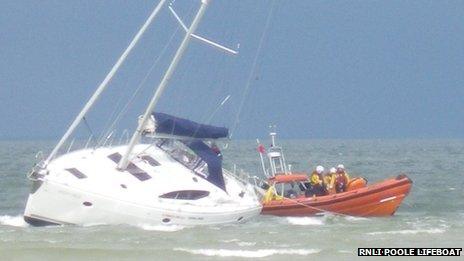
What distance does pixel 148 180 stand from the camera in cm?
2800

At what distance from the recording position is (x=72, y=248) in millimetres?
23859

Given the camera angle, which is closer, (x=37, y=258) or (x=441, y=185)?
(x=37, y=258)

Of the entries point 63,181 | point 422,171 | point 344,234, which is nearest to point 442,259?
point 344,234

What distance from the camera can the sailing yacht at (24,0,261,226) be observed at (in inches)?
1060

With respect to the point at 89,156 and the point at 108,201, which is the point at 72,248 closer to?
the point at 108,201

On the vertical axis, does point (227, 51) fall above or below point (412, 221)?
above

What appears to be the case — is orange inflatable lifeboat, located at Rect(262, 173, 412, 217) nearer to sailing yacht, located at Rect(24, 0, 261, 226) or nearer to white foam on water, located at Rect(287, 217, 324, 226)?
white foam on water, located at Rect(287, 217, 324, 226)

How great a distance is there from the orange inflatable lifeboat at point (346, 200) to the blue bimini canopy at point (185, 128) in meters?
2.74

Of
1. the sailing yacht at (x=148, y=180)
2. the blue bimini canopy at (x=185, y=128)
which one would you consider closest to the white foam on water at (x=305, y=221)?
the sailing yacht at (x=148, y=180)

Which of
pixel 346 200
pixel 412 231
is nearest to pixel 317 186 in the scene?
pixel 346 200

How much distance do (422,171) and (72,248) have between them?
46.1 metres

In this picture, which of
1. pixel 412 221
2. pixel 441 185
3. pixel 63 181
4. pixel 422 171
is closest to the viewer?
pixel 63 181

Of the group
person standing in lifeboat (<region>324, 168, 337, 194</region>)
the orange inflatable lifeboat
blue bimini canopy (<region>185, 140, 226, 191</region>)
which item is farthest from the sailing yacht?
person standing in lifeboat (<region>324, 168, 337, 194</region>)

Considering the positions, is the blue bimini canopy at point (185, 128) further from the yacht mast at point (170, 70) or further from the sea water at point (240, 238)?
the sea water at point (240, 238)
